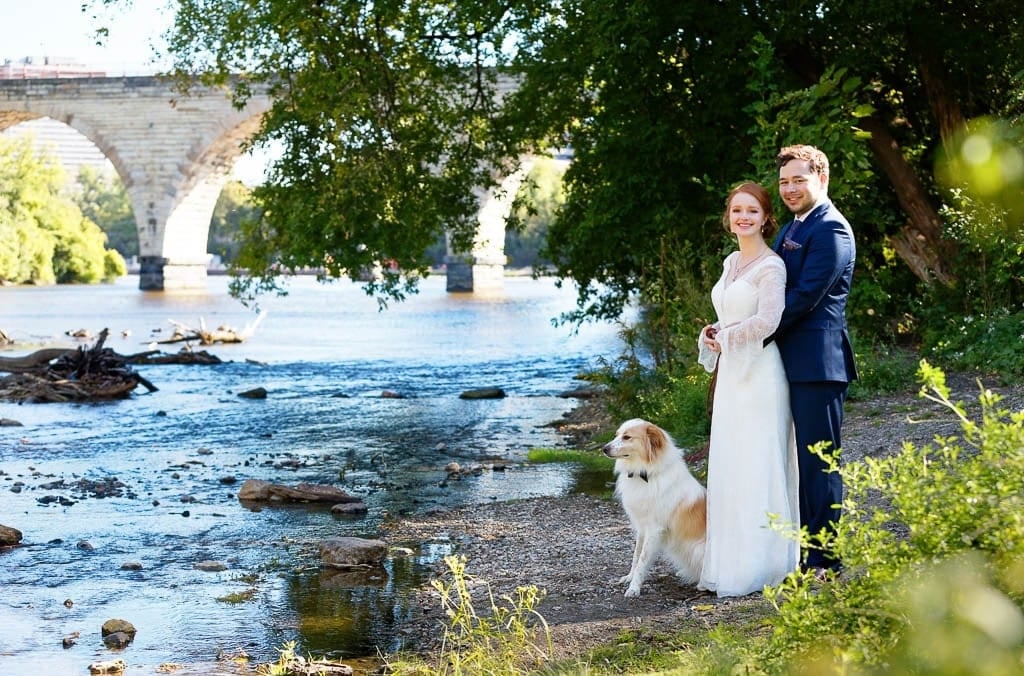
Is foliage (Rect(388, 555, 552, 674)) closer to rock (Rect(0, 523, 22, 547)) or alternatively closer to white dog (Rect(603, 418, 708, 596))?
white dog (Rect(603, 418, 708, 596))

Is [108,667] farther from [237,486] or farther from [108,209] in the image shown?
[108,209]

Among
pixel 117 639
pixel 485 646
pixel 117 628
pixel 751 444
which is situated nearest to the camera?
pixel 485 646

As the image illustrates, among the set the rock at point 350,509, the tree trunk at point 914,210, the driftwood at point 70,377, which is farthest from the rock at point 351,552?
the driftwood at point 70,377

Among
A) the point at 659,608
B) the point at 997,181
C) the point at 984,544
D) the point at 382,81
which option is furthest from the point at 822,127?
the point at 997,181

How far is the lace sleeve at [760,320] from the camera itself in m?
4.95

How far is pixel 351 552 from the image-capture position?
275 inches

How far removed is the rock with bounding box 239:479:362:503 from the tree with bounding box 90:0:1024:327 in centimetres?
400

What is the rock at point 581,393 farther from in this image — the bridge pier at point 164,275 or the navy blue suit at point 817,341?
the bridge pier at point 164,275

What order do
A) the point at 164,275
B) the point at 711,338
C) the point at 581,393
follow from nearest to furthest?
the point at 711,338, the point at 581,393, the point at 164,275

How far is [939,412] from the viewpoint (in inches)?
338

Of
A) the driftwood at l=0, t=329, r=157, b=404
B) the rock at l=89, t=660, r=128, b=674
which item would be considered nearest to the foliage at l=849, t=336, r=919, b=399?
the rock at l=89, t=660, r=128, b=674

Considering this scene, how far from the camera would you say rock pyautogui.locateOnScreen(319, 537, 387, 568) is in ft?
22.7

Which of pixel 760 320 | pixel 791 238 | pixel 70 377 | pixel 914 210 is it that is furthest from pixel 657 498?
pixel 70 377

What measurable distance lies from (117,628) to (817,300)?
11.1 feet
